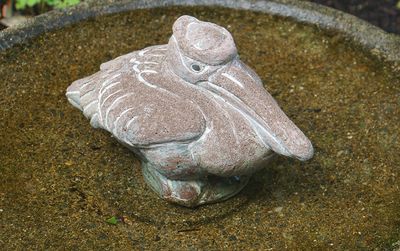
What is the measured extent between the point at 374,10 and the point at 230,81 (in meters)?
2.13

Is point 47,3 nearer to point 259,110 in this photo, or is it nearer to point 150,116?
point 150,116

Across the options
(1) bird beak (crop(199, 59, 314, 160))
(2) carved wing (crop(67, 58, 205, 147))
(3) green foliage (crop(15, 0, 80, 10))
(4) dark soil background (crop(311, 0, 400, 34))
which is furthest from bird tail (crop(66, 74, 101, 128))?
(4) dark soil background (crop(311, 0, 400, 34))

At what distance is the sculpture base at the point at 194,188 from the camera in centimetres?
222

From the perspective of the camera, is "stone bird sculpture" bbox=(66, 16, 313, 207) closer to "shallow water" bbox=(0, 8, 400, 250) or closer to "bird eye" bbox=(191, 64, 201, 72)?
"bird eye" bbox=(191, 64, 201, 72)

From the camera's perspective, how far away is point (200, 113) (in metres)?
2.04

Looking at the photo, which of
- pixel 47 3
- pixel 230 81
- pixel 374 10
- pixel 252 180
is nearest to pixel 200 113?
pixel 230 81

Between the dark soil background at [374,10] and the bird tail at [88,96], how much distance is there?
6.41 ft

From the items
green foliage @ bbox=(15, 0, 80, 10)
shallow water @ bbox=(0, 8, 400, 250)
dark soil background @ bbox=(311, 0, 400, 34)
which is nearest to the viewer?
shallow water @ bbox=(0, 8, 400, 250)

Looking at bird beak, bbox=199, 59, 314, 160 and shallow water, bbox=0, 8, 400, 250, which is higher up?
bird beak, bbox=199, 59, 314, 160

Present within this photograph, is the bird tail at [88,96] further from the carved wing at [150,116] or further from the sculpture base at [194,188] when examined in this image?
the sculpture base at [194,188]

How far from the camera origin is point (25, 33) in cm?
271

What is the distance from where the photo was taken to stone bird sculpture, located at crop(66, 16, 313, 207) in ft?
6.63

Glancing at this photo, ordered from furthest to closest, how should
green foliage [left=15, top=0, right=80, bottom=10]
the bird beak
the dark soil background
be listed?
the dark soil background < green foliage [left=15, top=0, right=80, bottom=10] < the bird beak

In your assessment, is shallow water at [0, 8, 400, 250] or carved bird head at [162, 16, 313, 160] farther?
shallow water at [0, 8, 400, 250]
